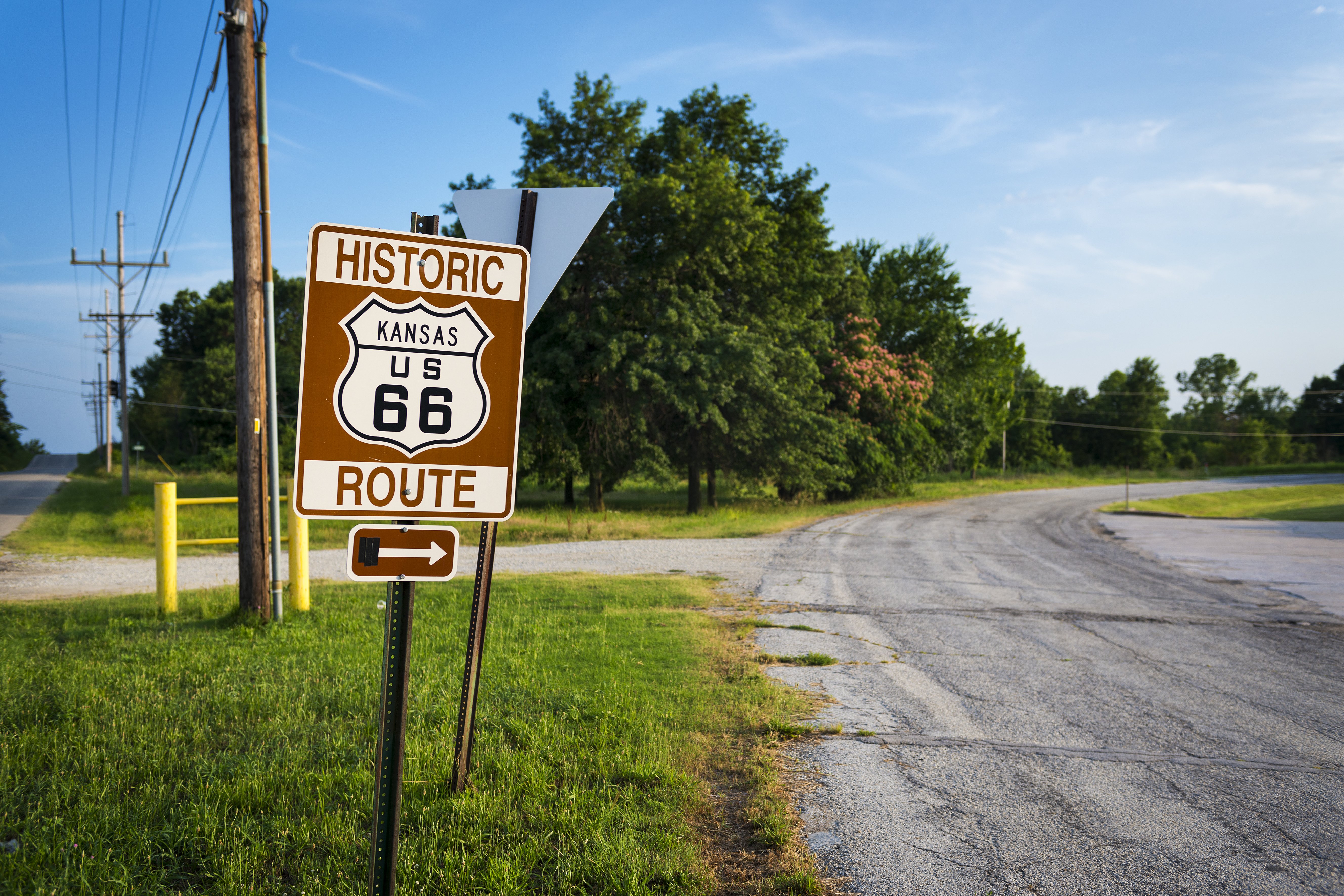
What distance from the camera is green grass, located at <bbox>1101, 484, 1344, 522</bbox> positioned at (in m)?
27.6

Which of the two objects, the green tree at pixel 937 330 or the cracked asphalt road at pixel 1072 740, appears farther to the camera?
the green tree at pixel 937 330

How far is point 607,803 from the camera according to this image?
3.69 metres

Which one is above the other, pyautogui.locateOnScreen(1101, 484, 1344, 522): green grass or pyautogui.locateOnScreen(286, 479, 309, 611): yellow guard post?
pyautogui.locateOnScreen(286, 479, 309, 611): yellow guard post

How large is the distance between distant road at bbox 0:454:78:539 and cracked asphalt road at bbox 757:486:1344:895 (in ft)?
63.7

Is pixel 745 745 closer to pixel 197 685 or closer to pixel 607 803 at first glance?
pixel 607 803

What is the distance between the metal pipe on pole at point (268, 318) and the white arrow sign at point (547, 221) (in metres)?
5.22

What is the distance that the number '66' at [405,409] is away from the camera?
245 cm

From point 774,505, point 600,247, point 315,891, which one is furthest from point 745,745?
point 774,505

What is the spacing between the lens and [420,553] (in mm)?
2461

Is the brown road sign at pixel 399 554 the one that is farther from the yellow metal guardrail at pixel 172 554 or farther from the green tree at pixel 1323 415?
the green tree at pixel 1323 415

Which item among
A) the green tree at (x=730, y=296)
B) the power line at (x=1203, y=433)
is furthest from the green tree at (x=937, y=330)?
the power line at (x=1203, y=433)

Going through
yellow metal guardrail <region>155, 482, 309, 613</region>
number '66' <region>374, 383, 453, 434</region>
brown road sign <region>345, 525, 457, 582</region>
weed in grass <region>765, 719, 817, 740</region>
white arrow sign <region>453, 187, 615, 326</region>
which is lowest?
weed in grass <region>765, 719, 817, 740</region>

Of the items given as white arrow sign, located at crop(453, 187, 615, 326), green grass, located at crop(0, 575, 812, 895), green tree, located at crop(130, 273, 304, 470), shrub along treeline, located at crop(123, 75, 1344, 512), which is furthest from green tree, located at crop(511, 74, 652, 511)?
green tree, located at crop(130, 273, 304, 470)

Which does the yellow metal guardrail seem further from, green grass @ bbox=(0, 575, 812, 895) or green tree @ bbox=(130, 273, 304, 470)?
green tree @ bbox=(130, 273, 304, 470)
